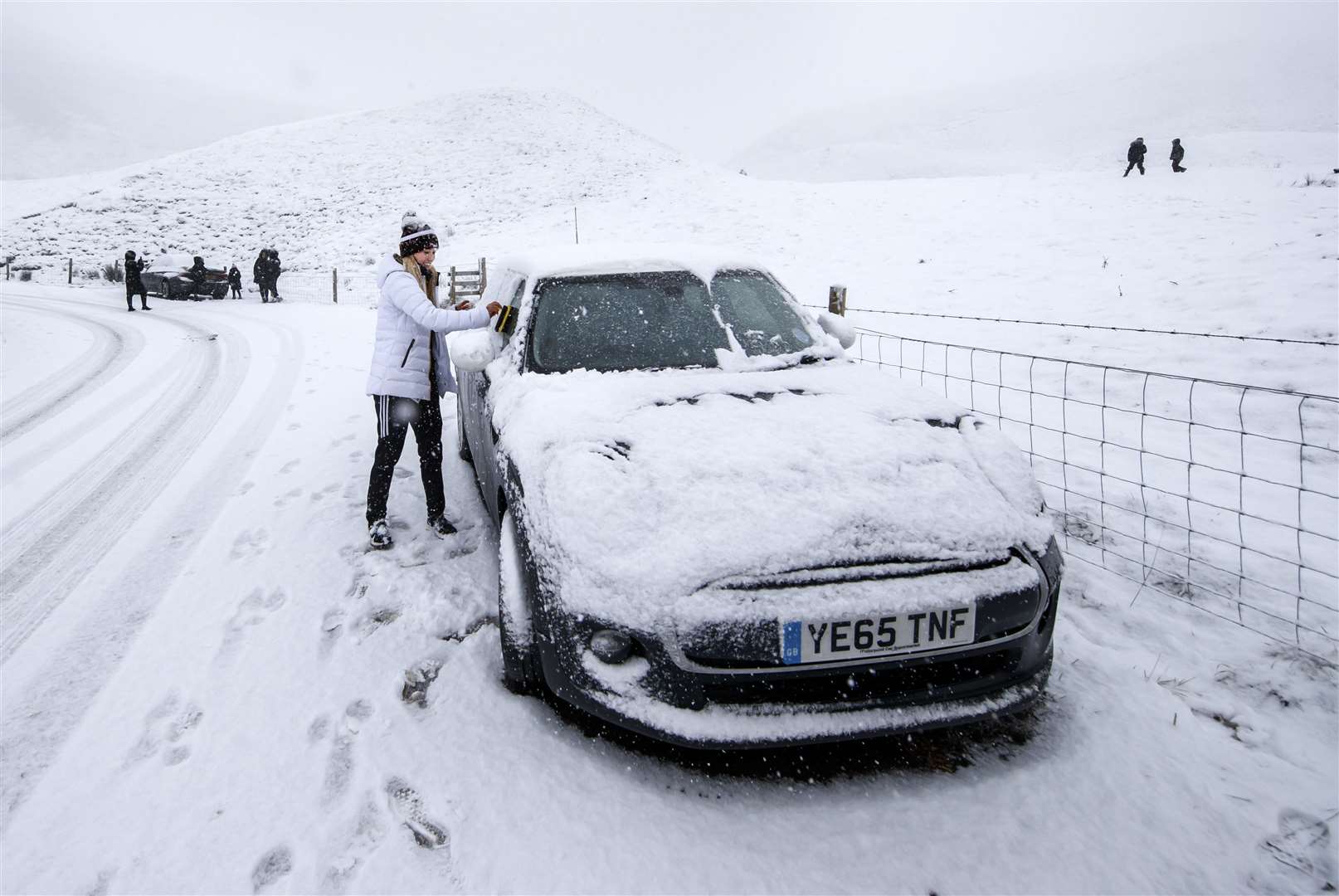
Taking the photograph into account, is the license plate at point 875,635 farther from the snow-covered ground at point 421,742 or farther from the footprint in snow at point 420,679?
the footprint in snow at point 420,679

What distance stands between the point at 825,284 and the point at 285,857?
562 inches

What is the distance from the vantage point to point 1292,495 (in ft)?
13.3

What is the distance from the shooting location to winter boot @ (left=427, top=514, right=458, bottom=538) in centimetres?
→ 369

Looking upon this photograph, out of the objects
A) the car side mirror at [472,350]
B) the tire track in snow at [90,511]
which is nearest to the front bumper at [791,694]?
the car side mirror at [472,350]

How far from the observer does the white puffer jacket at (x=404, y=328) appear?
337 centimetres

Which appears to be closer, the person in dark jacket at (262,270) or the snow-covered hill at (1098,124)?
the person in dark jacket at (262,270)

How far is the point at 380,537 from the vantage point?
139 inches

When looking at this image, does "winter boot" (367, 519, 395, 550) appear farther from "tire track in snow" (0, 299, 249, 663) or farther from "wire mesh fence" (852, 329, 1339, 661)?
"wire mesh fence" (852, 329, 1339, 661)

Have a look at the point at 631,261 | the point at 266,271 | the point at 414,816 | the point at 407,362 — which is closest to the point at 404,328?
the point at 407,362

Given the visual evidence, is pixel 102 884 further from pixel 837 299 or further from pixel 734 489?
pixel 837 299

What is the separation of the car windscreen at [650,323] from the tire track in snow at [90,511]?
250 cm

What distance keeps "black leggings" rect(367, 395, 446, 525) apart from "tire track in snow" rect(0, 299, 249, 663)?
139 centimetres

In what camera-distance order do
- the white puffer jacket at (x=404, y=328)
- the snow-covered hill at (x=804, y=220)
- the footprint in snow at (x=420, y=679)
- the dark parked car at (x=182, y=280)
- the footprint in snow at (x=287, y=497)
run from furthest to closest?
the dark parked car at (x=182, y=280)
the snow-covered hill at (x=804, y=220)
the footprint in snow at (x=287, y=497)
the white puffer jacket at (x=404, y=328)
the footprint in snow at (x=420, y=679)

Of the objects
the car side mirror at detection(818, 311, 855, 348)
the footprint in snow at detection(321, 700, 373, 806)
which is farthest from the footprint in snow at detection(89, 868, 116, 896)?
the car side mirror at detection(818, 311, 855, 348)
